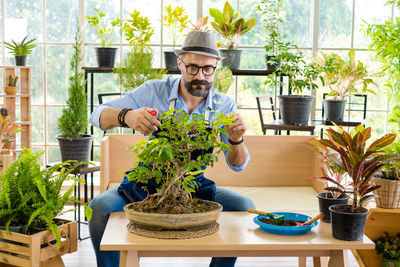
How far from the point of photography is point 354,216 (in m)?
1.72

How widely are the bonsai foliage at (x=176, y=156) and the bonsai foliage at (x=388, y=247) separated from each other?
147cm

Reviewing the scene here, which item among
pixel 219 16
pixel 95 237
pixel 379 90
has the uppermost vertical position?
pixel 219 16

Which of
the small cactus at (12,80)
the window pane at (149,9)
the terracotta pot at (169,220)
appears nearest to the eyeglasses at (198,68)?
the terracotta pot at (169,220)

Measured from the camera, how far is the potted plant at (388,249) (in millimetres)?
2787

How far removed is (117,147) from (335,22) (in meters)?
2.86

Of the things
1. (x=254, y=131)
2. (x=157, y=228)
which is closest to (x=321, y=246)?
(x=157, y=228)

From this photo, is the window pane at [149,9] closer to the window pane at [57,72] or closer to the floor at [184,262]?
the window pane at [57,72]

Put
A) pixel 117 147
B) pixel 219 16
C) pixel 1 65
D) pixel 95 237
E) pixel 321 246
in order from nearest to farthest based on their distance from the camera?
pixel 321 246, pixel 95 237, pixel 117 147, pixel 219 16, pixel 1 65

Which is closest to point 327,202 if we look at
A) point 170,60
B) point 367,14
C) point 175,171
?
point 175,171

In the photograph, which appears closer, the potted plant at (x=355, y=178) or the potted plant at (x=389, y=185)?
the potted plant at (x=355, y=178)

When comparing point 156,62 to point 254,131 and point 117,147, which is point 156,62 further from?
point 117,147

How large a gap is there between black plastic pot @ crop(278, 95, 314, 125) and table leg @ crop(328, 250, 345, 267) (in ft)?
6.28

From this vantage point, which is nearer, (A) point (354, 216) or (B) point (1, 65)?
(A) point (354, 216)

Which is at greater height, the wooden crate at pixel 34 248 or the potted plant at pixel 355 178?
the potted plant at pixel 355 178
